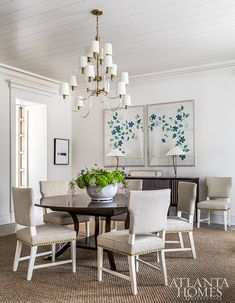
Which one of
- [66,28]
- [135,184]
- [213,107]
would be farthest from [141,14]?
[213,107]

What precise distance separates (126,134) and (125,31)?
278 centimetres

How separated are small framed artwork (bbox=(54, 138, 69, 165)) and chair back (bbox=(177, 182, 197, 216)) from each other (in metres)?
3.83

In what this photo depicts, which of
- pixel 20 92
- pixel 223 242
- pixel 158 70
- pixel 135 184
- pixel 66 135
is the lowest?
pixel 223 242

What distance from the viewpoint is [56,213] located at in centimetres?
428

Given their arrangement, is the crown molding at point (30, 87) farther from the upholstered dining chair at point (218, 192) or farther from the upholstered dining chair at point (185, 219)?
the upholstered dining chair at point (185, 219)

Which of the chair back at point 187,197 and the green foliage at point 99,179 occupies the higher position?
the green foliage at point 99,179

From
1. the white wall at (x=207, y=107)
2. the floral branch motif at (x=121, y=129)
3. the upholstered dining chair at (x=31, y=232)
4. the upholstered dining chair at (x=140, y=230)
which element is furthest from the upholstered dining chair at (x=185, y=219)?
the floral branch motif at (x=121, y=129)

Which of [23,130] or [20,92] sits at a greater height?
[20,92]

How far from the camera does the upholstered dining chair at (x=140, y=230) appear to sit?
278 centimetres

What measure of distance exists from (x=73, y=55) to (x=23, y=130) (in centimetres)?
273

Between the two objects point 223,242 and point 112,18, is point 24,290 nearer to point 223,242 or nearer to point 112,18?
point 223,242

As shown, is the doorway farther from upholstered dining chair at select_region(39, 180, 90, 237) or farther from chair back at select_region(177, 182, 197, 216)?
chair back at select_region(177, 182, 197, 216)

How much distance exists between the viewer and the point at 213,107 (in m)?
6.09

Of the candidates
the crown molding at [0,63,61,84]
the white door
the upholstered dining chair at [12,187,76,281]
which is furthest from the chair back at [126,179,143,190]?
the crown molding at [0,63,61,84]
